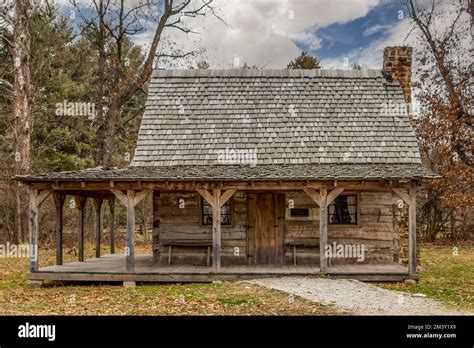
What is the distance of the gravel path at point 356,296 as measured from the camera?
36.8ft

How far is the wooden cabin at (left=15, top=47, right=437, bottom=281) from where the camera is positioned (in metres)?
15.1

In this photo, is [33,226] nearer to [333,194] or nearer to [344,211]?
[333,194]

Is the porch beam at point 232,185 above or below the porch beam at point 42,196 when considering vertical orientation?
above

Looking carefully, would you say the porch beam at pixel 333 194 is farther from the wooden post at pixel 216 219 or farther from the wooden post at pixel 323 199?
the wooden post at pixel 216 219

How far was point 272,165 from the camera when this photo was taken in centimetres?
1747

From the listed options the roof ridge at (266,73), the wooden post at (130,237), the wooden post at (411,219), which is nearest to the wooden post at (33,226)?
the wooden post at (130,237)

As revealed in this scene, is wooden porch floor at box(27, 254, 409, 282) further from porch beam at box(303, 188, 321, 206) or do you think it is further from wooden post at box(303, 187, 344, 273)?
porch beam at box(303, 188, 321, 206)

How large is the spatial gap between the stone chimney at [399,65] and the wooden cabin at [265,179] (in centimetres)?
4

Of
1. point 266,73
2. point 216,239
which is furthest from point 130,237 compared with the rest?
point 266,73

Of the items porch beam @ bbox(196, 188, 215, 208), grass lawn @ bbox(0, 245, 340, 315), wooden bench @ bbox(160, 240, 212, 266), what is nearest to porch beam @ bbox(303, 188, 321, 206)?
porch beam @ bbox(196, 188, 215, 208)

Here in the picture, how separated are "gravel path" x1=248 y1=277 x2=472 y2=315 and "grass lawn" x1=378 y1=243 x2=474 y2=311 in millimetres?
759

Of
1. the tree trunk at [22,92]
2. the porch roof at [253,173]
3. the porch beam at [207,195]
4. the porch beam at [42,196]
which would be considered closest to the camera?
the porch roof at [253,173]

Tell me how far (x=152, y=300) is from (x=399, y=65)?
44.1ft
